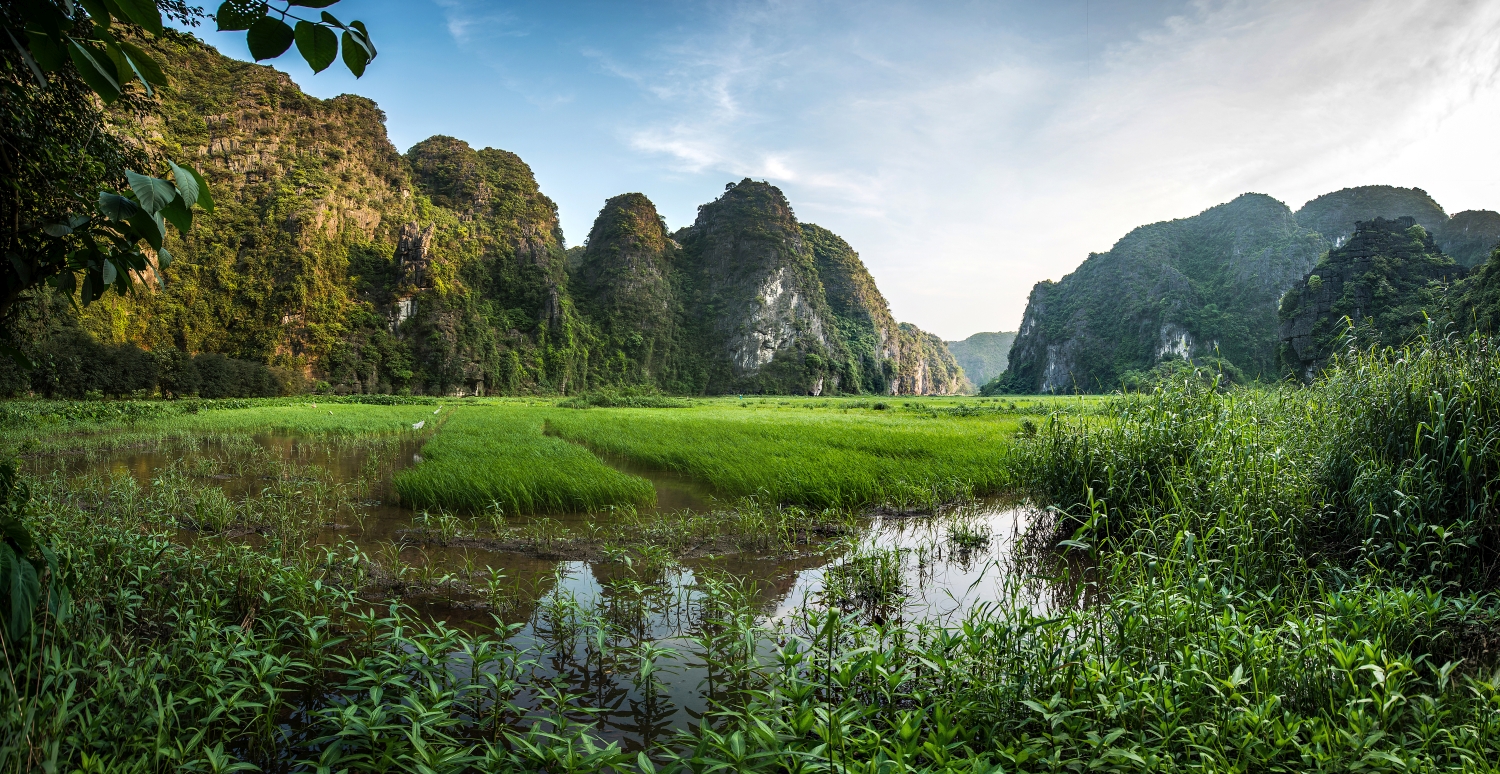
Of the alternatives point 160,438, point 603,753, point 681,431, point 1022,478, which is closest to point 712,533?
point 1022,478

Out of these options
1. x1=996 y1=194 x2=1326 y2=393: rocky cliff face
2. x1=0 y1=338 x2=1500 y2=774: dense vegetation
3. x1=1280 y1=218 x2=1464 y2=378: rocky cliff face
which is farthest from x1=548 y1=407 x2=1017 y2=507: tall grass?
x1=996 y1=194 x2=1326 y2=393: rocky cliff face

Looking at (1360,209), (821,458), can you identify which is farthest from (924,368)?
(821,458)

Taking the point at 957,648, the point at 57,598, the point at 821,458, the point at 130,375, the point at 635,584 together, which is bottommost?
the point at 957,648

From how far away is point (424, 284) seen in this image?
64.6 m

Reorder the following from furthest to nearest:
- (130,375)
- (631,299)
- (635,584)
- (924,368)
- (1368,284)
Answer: (924,368), (631,299), (1368,284), (130,375), (635,584)

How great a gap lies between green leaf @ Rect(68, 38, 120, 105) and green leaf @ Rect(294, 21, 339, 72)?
0.84 ft

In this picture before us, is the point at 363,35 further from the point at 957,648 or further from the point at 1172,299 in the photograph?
the point at 1172,299

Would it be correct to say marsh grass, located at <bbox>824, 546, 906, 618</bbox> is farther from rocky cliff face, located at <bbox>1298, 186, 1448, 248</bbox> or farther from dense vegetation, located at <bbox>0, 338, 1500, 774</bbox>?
rocky cliff face, located at <bbox>1298, 186, 1448, 248</bbox>

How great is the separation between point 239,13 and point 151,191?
30cm

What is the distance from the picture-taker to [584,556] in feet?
18.2

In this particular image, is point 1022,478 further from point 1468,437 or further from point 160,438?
point 160,438

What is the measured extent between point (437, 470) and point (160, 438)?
1113 cm

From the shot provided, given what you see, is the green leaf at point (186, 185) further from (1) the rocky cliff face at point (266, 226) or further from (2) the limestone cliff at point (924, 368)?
(2) the limestone cliff at point (924, 368)

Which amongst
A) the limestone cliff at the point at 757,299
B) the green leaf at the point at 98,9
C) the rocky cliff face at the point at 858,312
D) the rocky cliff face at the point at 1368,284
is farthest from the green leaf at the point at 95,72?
the rocky cliff face at the point at 858,312
